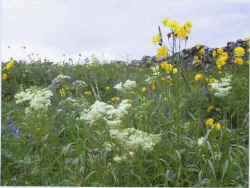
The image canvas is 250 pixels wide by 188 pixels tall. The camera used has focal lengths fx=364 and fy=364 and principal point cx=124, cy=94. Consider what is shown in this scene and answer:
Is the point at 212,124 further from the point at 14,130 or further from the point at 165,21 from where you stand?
the point at 14,130

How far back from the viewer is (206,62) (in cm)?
283

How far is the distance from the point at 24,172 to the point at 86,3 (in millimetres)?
1072

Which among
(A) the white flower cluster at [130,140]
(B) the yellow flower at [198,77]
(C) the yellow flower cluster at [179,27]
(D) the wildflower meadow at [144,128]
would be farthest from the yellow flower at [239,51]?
(A) the white flower cluster at [130,140]

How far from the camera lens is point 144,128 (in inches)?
81.0

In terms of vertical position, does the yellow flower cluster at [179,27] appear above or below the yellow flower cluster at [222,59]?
above

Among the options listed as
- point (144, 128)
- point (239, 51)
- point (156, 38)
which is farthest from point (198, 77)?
point (144, 128)

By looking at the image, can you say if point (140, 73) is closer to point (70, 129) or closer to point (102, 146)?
point (70, 129)

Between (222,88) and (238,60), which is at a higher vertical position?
(238,60)

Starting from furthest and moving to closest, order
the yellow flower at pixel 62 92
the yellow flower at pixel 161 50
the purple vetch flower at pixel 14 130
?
the yellow flower at pixel 62 92 < the yellow flower at pixel 161 50 < the purple vetch flower at pixel 14 130

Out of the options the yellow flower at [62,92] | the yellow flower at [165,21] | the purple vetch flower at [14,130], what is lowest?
the purple vetch flower at [14,130]

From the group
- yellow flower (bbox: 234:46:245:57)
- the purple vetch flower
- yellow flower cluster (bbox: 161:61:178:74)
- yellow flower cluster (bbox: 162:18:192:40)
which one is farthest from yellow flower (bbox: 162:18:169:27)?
the purple vetch flower

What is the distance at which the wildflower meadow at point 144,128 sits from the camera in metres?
1.77

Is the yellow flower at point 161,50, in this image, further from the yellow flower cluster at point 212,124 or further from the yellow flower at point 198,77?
the yellow flower cluster at point 212,124

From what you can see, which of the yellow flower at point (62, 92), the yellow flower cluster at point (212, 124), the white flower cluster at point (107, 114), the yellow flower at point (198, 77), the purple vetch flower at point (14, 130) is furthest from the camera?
Result: the yellow flower at point (62, 92)
